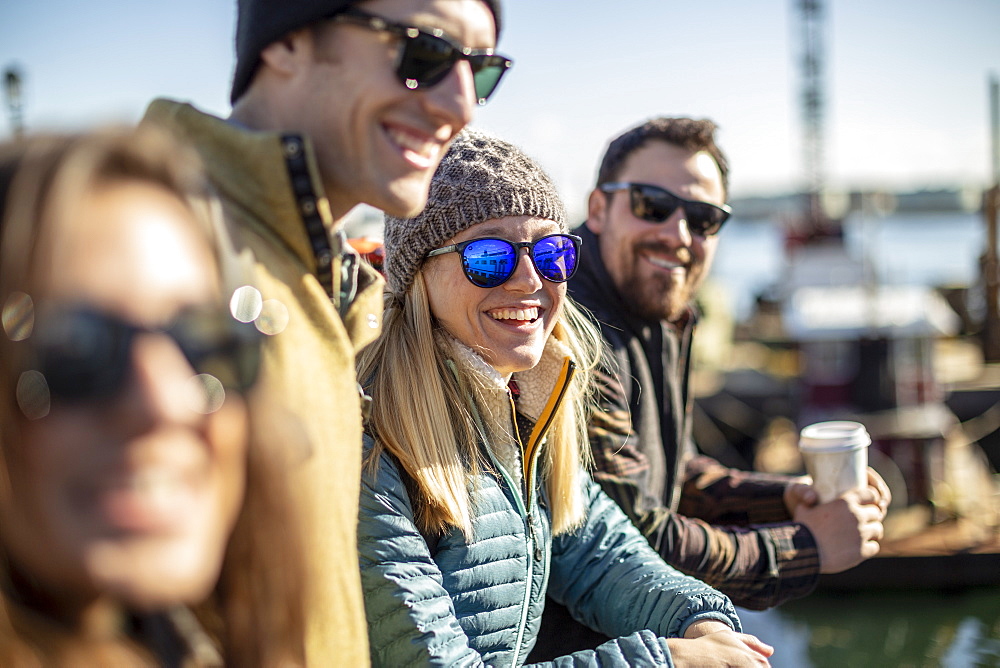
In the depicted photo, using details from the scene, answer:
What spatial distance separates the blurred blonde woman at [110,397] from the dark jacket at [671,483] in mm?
1765

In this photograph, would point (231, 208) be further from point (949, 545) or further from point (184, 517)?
point (949, 545)

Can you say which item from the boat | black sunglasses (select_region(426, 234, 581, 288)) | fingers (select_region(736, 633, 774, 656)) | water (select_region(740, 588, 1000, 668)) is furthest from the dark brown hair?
the boat

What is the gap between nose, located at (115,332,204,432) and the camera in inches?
30.7

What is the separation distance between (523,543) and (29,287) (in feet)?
4.53

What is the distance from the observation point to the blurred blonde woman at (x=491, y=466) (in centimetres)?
168

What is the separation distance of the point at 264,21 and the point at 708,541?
205 centimetres

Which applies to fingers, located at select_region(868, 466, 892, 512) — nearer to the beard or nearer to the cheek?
the beard

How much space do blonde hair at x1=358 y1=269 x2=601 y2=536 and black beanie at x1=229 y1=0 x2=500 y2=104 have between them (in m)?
0.81

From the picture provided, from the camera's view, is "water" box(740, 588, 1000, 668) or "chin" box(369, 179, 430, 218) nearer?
"chin" box(369, 179, 430, 218)

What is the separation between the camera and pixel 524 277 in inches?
81.5

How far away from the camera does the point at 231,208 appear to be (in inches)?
43.7

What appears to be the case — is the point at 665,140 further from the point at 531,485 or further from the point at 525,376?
the point at 531,485

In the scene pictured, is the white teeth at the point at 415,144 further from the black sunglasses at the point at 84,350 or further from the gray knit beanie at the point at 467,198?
the gray knit beanie at the point at 467,198

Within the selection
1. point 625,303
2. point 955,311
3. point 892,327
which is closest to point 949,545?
point 892,327
